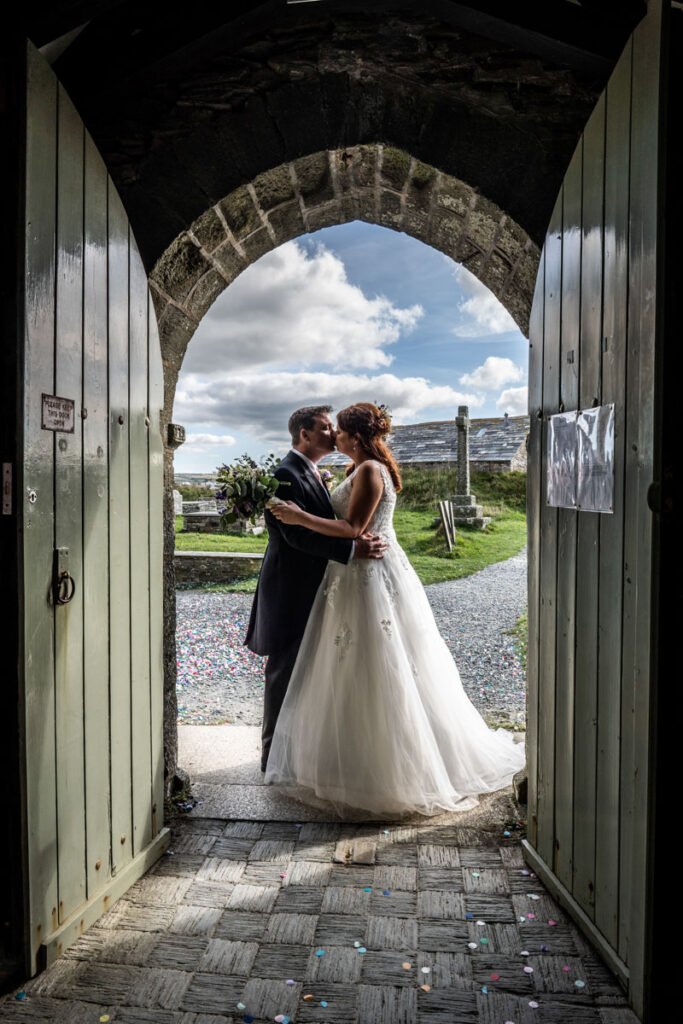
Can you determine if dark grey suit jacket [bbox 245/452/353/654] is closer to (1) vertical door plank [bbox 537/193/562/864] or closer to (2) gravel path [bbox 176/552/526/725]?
(1) vertical door plank [bbox 537/193/562/864]

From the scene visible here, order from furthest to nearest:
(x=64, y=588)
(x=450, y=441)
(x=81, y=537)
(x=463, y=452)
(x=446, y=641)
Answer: (x=450, y=441) → (x=463, y=452) → (x=446, y=641) → (x=81, y=537) → (x=64, y=588)

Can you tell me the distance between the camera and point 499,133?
2.54 m

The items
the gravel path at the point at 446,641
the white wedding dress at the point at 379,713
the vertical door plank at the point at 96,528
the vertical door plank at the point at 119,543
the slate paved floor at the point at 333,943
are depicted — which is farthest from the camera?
the gravel path at the point at 446,641

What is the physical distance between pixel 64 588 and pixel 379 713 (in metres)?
1.59

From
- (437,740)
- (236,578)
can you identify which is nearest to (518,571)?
(236,578)

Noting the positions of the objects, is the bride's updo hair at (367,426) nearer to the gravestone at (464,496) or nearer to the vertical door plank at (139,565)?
the vertical door plank at (139,565)

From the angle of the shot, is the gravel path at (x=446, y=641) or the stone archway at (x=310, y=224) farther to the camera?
the gravel path at (x=446, y=641)

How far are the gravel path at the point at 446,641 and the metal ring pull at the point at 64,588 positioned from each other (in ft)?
8.17

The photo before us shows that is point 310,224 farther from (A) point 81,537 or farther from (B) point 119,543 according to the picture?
(A) point 81,537

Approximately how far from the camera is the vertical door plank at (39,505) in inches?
69.5

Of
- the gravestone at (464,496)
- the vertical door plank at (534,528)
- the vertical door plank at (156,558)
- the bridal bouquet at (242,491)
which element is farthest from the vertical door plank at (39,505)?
the gravestone at (464,496)

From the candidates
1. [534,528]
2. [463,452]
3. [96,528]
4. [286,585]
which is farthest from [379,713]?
[463,452]

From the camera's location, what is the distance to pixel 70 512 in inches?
77.5

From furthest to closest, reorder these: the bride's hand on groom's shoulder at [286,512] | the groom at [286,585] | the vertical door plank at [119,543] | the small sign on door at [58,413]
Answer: the groom at [286,585] → the bride's hand on groom's shoulder at [286,512] → the vertical door plank at [119,543] → the small sign on door at [58,413]
